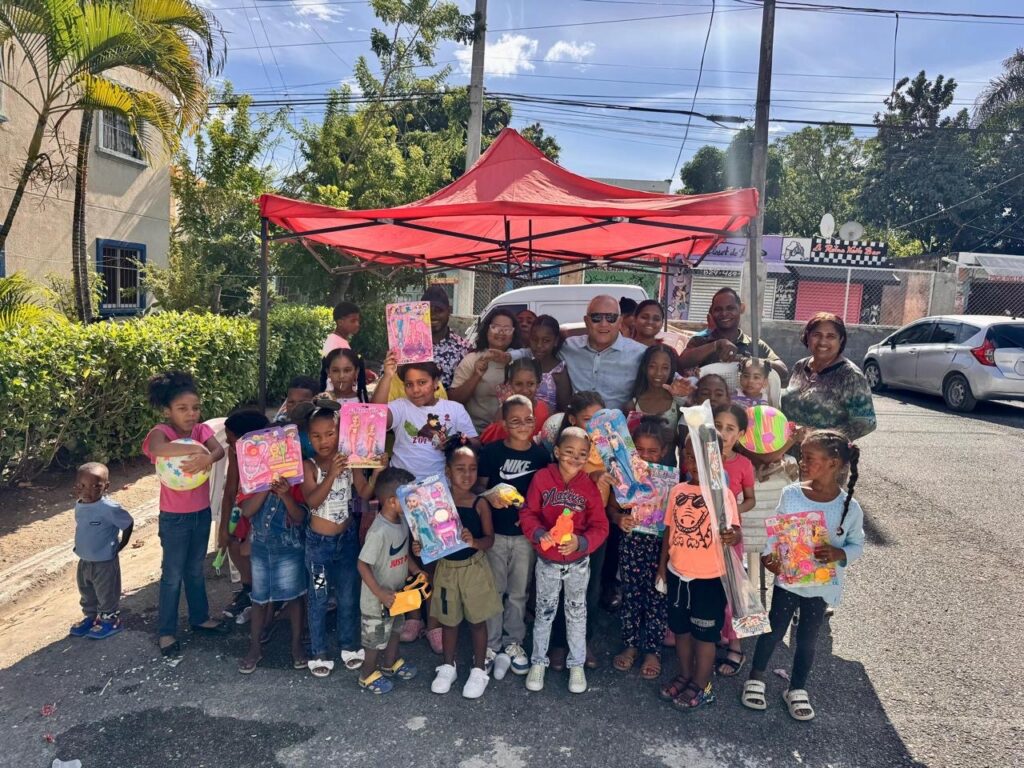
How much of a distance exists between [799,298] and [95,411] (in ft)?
68.3

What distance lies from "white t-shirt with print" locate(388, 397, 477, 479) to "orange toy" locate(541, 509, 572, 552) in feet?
2.57

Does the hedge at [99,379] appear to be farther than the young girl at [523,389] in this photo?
Yes

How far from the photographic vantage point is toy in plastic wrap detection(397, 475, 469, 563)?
312 centimetres

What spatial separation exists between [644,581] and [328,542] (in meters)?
→ 1.62

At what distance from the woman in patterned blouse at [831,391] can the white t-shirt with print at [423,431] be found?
2.03 metres

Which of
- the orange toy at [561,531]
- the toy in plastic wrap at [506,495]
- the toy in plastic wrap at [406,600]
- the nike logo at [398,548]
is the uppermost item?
the toy in plastic wrap at [506,495]

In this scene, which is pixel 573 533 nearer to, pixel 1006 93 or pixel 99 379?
pixel 99 379

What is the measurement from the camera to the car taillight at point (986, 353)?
1023 cm

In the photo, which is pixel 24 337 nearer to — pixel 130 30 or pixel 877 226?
pixel 130 30

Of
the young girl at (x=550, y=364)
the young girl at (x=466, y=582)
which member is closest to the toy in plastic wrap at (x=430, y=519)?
the young girl at (x=466, y=582)

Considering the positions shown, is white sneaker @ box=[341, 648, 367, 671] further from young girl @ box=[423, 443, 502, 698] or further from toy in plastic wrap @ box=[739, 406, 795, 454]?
toy in plastic wrap @ box=[739, 406, 795, 454]

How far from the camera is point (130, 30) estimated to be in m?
6.77

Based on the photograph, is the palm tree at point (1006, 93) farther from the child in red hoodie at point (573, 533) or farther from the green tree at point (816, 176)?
the child in red hoodie at point (573, 533)

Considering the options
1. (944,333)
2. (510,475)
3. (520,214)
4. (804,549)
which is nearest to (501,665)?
(510,475)
